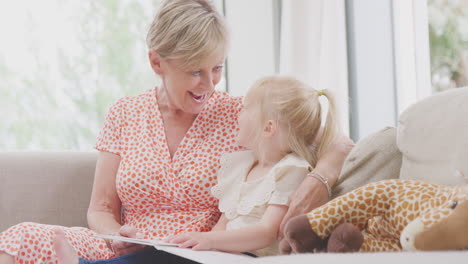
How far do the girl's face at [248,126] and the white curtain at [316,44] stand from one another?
126 cm

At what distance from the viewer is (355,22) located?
3035 millimetres

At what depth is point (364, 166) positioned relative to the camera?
61.2 inches

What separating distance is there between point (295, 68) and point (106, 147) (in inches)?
54.0

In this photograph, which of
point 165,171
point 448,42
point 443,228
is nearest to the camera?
point 443,228

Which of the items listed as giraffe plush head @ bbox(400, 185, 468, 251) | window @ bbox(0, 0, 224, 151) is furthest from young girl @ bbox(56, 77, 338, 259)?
window @ bbox(0, 0, 224, 151)

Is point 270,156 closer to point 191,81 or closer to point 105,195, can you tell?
point 191,81

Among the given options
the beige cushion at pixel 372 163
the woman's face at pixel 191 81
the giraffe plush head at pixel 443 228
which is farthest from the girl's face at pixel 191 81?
the giraffe plush head at pixel 443 228

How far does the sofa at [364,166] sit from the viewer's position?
1.30 metres

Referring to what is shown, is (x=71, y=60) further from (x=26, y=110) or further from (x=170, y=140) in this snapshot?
(x=170, y=140)

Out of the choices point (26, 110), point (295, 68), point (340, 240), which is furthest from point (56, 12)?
point (340, 240)

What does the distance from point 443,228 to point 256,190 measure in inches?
27.1

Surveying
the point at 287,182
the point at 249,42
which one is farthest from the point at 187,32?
the point at 249,42

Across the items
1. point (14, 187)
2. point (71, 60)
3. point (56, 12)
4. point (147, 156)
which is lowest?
point (14, 187)

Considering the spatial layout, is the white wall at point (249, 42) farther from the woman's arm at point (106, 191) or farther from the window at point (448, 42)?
the woman's arm at point (106, 191)
